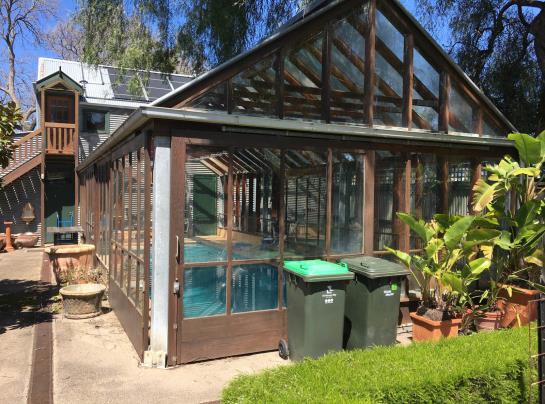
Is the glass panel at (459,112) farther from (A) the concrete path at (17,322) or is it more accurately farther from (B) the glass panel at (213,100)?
(A) the concrete path at (17,322)

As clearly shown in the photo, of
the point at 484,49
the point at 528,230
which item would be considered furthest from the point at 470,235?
the point at 484,49

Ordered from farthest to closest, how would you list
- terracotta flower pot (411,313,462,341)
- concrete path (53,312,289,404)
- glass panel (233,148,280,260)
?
terracotta flower pot (411,313,462,341) → glass panel (233,148,280,260) → concrete path (53,312,289,404)

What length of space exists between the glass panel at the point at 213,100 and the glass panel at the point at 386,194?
2378 mm

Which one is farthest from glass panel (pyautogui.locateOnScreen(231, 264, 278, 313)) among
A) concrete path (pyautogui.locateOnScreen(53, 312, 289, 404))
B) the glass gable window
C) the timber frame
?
the glass gable window

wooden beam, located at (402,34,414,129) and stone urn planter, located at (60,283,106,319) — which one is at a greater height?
wooden beam, located at (402,34,414,129)

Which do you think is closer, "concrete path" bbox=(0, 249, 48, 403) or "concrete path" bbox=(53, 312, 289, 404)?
"concrete path" bbox=(53, 312, 289, 404)

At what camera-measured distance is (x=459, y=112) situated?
741 centimetres

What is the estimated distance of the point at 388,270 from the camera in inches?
217

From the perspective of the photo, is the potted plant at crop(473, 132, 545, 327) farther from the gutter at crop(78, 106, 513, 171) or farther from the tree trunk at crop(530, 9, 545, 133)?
the tree trunk at crop(530, 9, 545, 133)

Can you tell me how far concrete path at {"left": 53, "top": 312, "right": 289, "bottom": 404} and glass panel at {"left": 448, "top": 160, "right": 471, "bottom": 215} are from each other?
12.7ft

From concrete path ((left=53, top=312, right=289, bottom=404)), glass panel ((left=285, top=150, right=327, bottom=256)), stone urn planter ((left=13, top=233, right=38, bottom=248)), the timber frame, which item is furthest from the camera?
stone urn planter ((left=13, top=233, right=38, bottom=248))

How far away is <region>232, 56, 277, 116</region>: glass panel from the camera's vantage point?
18.6ft

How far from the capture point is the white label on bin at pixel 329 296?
17.0ft

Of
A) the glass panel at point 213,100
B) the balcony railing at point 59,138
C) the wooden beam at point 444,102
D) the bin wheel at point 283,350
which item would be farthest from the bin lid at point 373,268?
the balcony railing at point 59,138
